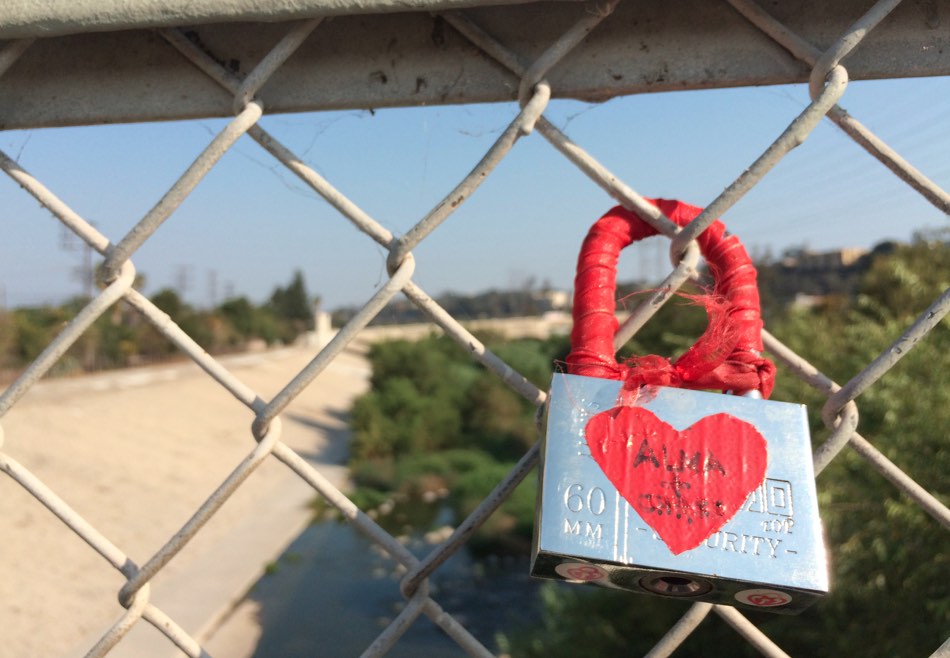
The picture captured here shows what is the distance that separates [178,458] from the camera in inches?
679

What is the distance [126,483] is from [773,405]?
52.5 feet

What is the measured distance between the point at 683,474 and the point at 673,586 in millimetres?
96

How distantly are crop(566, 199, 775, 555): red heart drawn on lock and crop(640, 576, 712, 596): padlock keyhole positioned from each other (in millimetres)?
44

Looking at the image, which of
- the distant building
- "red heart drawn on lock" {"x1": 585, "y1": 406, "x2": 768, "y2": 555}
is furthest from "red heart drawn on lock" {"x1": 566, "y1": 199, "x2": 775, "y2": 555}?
the distant building

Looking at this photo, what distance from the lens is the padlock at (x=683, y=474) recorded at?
2.09ft

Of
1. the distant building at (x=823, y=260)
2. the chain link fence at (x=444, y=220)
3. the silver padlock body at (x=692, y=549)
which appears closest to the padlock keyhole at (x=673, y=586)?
the silver padlock body at (x=692, y=549)

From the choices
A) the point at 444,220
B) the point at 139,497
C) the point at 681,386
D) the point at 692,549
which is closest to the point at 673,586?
the point at 692,549

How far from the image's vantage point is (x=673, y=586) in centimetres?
68

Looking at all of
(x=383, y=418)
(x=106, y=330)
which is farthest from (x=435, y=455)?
(x=106, y=330)

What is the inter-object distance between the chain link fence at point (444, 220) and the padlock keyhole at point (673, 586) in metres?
0.11

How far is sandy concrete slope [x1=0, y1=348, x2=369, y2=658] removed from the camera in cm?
1004

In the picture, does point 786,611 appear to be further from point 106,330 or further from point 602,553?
point 106,330

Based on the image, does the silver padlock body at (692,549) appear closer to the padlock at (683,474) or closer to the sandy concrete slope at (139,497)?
the padlock at (683,474)

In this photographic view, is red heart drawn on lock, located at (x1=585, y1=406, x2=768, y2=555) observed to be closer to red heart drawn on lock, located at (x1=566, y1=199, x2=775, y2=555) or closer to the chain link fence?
red heart drawn on lock, located at (x1=566, y1=199, x2=775, y2=555)
